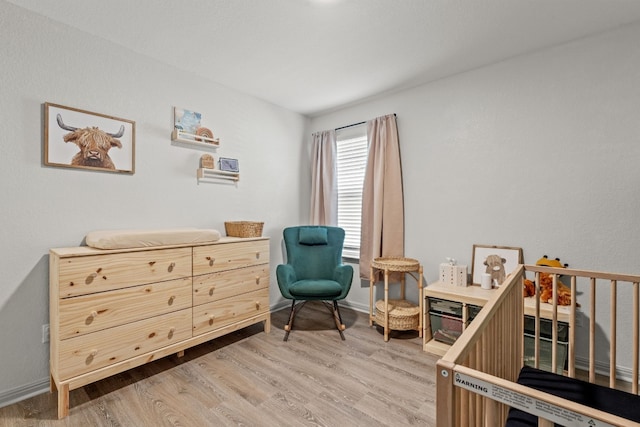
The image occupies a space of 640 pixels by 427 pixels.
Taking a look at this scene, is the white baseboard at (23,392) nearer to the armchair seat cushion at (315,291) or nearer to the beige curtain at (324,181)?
the armchair seat cushion at (315,291)

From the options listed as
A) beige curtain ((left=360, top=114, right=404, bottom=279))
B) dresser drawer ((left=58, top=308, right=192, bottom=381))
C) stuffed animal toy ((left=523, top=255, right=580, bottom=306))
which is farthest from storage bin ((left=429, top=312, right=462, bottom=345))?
dresser drawer ((left=58, top=308, right=192, bottom=381))

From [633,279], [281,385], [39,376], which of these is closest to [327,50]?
[633,279]

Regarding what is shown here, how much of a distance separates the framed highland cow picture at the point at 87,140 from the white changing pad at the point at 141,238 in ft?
1.73

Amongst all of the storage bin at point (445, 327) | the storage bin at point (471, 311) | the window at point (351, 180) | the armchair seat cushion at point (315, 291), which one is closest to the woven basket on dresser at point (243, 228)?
the armchair seat cushion at point (315, 291)

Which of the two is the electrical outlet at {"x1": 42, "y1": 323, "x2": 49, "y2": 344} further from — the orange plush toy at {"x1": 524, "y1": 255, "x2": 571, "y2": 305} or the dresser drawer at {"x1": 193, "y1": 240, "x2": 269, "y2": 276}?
the orange plush toy at {"x1": 524, "y1": 255, "x2": 571, "y2": 305}

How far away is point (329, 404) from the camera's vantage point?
1791 millimetres

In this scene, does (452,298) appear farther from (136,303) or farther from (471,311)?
(136,303)

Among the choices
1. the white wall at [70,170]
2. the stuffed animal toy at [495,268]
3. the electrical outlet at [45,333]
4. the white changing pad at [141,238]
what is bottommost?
the electrical outlet at [45,333]

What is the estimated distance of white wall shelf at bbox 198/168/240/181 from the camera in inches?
109

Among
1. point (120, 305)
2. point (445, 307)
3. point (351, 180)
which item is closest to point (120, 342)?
point (120, 305)

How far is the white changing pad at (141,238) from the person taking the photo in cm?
186

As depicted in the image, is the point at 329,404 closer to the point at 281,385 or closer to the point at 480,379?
the point at 281,385

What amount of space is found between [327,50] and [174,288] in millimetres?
2205

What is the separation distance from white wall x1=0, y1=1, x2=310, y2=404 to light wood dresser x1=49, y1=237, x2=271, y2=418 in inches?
6.9
